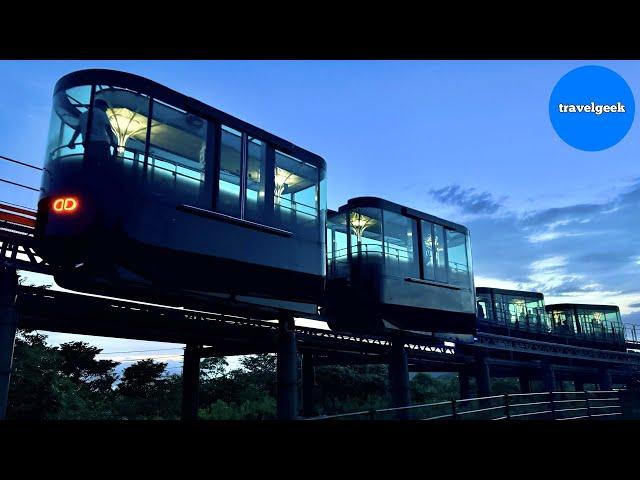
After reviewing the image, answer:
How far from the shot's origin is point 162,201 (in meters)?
10.1

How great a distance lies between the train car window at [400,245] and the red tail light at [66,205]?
9202 mm

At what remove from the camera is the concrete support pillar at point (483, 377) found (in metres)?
25.5

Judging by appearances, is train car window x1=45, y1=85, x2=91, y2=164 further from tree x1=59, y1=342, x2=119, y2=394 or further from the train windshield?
tree x1=59, y1=342, x2=119, y2=394

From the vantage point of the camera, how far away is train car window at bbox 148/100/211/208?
400 inches

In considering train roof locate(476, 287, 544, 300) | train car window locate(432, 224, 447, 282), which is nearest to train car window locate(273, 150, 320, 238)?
train car window locate(432, 224, 447, 282)

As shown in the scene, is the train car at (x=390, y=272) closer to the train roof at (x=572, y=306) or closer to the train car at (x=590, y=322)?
the train car at (x=590, y=322)

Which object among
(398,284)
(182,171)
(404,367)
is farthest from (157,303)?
(404,367)

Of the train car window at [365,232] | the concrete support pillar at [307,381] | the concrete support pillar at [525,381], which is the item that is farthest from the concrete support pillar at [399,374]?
the concrete support pillar at [525,381]

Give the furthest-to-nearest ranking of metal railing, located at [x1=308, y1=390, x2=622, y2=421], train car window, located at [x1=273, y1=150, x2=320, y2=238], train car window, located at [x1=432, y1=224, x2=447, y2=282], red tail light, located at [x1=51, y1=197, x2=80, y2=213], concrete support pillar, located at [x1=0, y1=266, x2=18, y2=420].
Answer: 1. train car window, located at [x1=432, y1=224, x2=447, y2=282]
2. train car window, located at [x1=273, y1=150, x2=320, y2=238]
3. metal railing, located at [x1=308, y1=390, x2=622, y2=421]
4. red tail light, located at [x1=51, y1=197, x2=80, y2=213]
5. concrete support pillar, located at [x1=0, y1=266, x2=18, y2=420]

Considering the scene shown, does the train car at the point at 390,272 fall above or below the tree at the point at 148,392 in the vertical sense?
above

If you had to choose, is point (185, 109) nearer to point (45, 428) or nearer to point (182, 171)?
point (182, 171)

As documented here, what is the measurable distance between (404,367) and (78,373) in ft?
74.2

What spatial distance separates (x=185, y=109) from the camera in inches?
428

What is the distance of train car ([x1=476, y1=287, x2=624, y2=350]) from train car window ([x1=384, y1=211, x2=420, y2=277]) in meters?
13.4
